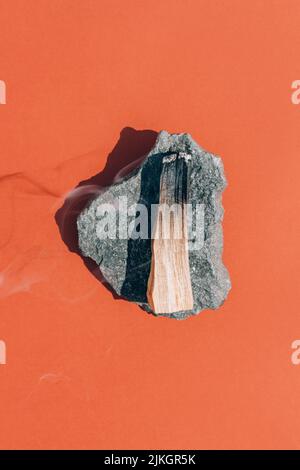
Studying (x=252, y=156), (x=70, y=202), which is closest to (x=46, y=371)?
(x=70, y=202)

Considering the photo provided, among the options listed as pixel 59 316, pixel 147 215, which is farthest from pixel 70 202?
pixel 59 316

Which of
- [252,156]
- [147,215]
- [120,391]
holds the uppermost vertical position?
[252,156]

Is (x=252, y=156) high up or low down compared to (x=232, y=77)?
down

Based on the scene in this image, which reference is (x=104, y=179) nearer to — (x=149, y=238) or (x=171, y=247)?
(x=149, y=238)

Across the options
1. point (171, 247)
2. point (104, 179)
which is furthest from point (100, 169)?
point (171, 247)

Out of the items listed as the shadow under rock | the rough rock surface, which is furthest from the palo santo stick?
the shadow under rock

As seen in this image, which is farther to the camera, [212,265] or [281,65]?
[281,65]

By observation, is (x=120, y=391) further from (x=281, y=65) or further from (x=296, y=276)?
(x=281, y=65)
